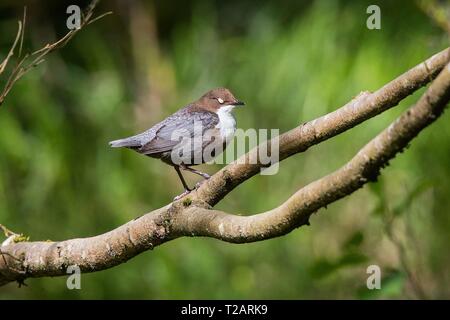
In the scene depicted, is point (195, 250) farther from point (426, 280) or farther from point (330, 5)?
point (330, 5)

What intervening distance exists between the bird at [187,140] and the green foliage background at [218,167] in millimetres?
2170

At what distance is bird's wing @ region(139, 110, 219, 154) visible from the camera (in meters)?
4.28

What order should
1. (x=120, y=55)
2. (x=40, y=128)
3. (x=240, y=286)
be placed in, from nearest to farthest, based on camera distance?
(x=240, y=286) < (x=40, y=128) < (x=120, y=55)

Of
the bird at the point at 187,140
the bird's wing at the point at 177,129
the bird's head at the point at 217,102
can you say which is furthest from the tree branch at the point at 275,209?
the bird's head at the point at 217,102

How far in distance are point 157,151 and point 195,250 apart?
2489mm

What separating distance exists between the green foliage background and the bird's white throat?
6.51 feet

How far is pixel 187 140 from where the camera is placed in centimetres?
430

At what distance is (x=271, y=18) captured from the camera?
7.54m

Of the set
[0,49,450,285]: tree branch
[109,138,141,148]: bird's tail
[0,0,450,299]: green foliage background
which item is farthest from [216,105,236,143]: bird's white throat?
[0,0,450,299]: green foliage background

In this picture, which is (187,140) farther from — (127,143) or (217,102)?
(217,102)

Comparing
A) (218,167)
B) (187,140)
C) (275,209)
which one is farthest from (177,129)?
(218,167)

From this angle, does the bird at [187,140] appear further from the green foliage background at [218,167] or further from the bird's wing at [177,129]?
the green foliage background at [218,167]

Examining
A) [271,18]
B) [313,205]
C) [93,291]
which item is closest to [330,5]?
[271,18]

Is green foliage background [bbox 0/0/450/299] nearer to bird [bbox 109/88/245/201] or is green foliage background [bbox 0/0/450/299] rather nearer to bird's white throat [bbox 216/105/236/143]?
bird's white throat [bbox 216/105/236/143]
